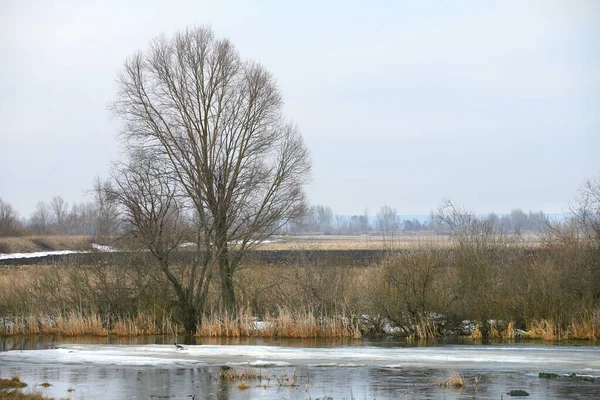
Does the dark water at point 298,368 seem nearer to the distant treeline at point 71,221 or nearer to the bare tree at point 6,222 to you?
the distant treeline at point 71,221

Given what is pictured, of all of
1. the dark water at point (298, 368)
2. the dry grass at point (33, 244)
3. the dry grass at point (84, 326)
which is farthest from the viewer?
the dry grass at point (33, 244)

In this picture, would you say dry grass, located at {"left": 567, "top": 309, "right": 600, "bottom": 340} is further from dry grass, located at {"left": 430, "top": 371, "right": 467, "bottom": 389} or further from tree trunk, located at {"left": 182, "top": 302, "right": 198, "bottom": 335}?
tree trunk, located at {"left": 182, "top": 302, "right": 198, "bottom": 335}

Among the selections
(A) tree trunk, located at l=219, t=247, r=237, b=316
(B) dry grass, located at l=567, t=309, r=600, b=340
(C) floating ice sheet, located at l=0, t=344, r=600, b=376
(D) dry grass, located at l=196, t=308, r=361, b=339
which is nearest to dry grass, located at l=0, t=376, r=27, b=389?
(C) floating ice sheet, located at l=0, t=344, r=600, b=376

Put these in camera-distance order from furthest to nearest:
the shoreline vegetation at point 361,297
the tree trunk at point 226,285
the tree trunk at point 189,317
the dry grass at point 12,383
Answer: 1. the tree trunk at point 226,285
2. the tree trunk at point 189,317
3. the shoreline vegetation at point 361,297
4. the dry grass at point 12,383

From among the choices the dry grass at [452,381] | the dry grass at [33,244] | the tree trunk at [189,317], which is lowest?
the dry grass at [452,381]

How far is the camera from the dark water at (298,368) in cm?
1752

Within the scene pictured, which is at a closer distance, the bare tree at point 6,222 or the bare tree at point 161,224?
the bare tree at point 161,224

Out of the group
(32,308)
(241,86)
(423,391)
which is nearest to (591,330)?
(423,391)

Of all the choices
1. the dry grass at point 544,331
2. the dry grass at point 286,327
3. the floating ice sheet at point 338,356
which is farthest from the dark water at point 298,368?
the dry grass at point 544,331

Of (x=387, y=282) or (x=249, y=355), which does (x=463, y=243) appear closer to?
(x=387, y=282)

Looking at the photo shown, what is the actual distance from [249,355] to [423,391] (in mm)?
7684

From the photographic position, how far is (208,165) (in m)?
33.1

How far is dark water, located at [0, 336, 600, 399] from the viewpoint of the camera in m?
17.5

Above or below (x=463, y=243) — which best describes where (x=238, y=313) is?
below
